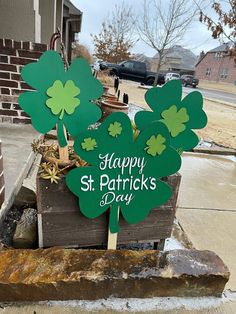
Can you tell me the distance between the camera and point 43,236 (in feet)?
5.39

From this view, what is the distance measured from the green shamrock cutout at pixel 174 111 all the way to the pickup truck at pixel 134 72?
19.6 m

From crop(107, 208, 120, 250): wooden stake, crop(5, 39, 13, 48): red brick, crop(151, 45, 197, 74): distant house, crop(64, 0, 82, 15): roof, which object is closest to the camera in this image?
crop(107, 208, 120, 250): wooden stake

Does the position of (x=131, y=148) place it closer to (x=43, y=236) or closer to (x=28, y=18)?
(x=43, y=236)

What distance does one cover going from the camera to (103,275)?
1.46 m

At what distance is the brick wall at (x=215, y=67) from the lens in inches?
1743

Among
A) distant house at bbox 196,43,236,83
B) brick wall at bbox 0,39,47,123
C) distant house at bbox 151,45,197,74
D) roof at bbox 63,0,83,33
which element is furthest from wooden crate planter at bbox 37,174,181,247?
distant house at bbox 151,45,197,74

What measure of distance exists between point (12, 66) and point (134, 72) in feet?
61.0

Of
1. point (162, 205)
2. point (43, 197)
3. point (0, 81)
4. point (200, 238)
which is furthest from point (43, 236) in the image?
point (0, 81)

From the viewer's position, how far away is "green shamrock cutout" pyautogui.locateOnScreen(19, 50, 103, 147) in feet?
4.44

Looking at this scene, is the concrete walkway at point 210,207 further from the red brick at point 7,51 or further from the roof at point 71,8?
the roof at point 71,8

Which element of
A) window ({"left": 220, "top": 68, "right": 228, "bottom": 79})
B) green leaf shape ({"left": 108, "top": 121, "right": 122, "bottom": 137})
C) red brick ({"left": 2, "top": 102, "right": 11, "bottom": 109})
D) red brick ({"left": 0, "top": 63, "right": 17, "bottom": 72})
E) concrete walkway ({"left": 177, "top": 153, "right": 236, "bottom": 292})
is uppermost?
window ({"left": 220, "top": 68, "right": 228, "bottom": 79})

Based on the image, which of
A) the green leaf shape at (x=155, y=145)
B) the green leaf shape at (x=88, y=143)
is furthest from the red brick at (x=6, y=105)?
the green leaf shape at (x=155, y=145)

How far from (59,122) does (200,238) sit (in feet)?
4.50

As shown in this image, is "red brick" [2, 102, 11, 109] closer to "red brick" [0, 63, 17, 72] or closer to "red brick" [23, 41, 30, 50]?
"red brick" [0, 63, 17, 72]
